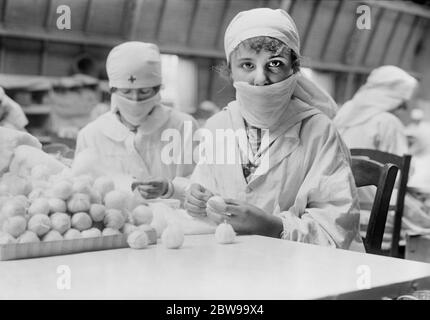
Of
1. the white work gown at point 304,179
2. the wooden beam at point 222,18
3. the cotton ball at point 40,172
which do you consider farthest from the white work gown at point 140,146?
the cotton ball at point 40,172

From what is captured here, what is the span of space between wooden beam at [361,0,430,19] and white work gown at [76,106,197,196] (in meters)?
1.40

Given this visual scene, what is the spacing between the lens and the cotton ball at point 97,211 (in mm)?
1308

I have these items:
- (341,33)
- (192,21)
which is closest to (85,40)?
(192,21)

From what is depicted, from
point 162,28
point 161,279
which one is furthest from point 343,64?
point 161,279

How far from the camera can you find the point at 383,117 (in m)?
3.71

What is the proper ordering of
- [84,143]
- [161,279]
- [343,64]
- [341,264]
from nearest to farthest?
[161,279] < [341,264] < [84,143] < [343,64]

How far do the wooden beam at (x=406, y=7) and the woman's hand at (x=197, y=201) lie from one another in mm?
2013

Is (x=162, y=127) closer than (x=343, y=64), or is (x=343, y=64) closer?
(x=162, y=127)

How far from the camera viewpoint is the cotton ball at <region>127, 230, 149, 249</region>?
130 centimetres

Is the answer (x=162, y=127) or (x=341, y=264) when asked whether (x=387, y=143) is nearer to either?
(x=162, y=127)

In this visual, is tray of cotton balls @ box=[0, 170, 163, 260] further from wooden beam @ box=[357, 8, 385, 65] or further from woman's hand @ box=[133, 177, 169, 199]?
wooden beam @ box=[357, 8, 385, 65]

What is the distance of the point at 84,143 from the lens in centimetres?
244
